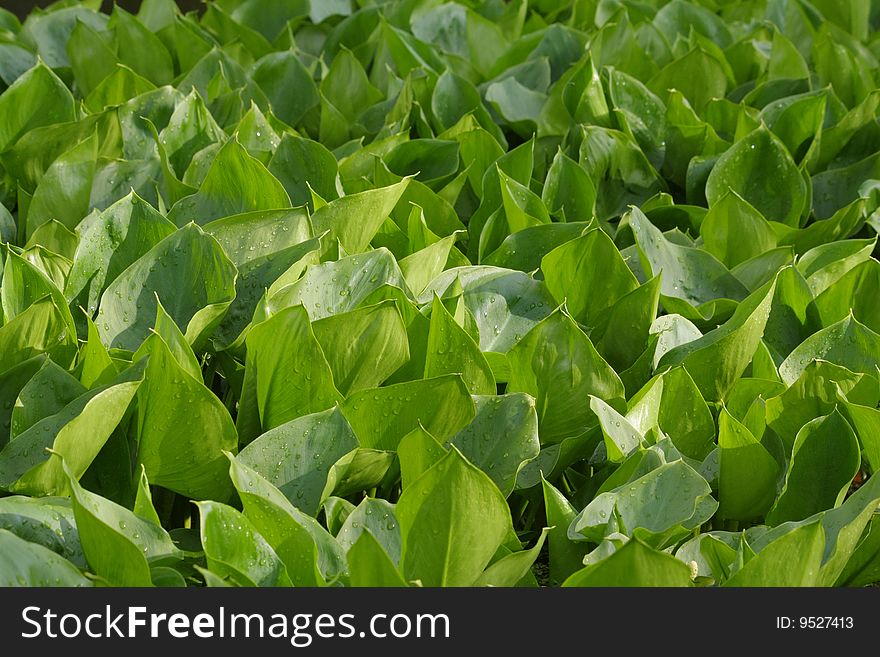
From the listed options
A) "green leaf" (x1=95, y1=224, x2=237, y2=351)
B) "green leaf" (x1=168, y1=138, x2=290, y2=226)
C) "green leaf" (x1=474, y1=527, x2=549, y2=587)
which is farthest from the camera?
"green leaf" (x1=168, y1=138, x2=290, y2=226)

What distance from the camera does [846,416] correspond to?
1613mm

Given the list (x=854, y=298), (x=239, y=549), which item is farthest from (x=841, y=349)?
(x=239, y=549)

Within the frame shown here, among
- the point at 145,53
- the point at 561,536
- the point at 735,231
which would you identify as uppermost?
the point at 145,53

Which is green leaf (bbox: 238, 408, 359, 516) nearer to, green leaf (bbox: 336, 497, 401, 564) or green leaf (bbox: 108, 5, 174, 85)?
green leaf (bbox: 336, 497, 401, 564)

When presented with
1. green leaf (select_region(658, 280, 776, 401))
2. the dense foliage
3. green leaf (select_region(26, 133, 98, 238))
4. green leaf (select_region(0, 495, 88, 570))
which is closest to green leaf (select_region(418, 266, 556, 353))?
the dense foliage

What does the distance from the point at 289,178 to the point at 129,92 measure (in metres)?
0.73

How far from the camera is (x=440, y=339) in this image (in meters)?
1.62

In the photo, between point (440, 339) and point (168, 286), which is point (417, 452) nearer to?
point (440, 339)

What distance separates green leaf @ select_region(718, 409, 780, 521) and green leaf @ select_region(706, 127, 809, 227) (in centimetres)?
97

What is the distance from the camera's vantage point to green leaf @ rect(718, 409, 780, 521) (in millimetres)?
1542

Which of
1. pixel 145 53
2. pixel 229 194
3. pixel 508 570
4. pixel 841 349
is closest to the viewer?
pixel 508 570

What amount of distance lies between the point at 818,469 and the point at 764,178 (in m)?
1.06

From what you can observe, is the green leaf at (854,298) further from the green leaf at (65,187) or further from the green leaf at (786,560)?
the green leaf at (65,187)
